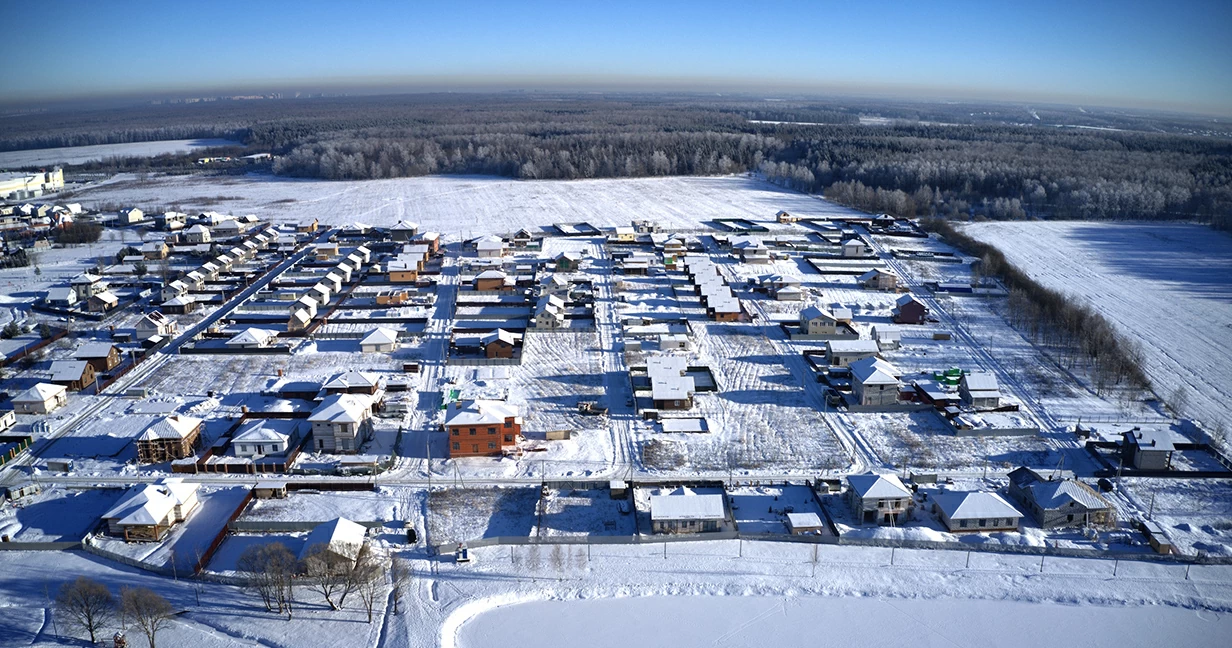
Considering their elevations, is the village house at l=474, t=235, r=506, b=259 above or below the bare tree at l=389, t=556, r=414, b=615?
above

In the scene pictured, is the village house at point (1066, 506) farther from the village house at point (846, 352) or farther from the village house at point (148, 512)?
the village house at point (148, 512)

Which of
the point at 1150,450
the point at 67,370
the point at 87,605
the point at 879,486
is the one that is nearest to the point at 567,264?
the point at 67,370

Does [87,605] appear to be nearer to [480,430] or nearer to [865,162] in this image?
[480,430]

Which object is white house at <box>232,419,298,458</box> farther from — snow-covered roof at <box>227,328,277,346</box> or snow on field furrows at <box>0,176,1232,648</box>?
snow-covered roof at <box>227,328,277,346</box>

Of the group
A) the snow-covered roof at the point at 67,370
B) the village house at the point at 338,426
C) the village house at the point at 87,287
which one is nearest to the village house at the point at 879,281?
the village house at the point at 338,426

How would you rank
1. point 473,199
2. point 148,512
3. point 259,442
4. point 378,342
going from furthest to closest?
1. point 473,199
2. point 378,342
3. point 259,442
4. point 148,512

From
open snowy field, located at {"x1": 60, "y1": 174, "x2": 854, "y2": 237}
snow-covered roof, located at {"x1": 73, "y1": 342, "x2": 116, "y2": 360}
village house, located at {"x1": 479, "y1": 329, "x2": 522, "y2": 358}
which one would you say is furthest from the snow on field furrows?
open snowy field, located at {"x1": 60, "y1": 174, "x2": 854, "y2": 237}

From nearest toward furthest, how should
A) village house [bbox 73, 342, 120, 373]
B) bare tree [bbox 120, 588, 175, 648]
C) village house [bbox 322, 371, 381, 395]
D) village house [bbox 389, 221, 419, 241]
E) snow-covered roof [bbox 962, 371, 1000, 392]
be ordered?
bare tree [bbox 120, 588, 175, 648] → snow-covered roof [bbox 962, 371, 1000, 392] → village house [bbox 322, 371, 381, 395] → village house [bbox 73, 342, 120, 373] → village house [bbox 389, 221, 419, 241]
